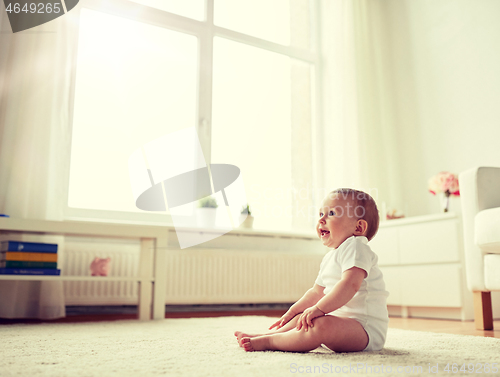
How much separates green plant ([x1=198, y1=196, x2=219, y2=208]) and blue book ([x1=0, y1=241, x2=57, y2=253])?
1.15 meters

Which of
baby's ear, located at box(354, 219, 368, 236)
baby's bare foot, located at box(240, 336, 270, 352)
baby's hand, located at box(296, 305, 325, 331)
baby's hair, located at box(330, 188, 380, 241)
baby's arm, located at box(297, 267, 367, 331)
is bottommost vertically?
baby's bare foot, located at box(240, 336, 270, 352)

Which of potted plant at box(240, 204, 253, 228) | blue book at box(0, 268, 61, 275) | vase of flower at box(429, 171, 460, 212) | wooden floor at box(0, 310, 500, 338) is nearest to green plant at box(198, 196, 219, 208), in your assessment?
potted plant at box(240, 204, 253, 228)

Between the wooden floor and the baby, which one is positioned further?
the wooden floor

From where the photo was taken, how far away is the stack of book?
2.01m

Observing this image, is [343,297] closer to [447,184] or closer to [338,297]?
[338,297]

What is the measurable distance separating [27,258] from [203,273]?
119 cm

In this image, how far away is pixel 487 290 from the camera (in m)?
1.84

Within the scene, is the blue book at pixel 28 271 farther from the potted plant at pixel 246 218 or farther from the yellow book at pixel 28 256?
the potted plant at pixel 246 218

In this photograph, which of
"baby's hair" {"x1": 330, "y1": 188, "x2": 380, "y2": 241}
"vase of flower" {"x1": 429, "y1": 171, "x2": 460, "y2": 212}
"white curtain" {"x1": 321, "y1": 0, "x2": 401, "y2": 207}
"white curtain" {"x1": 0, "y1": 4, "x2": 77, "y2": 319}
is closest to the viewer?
"baby's hair" {"x1": 330, "y1": 188, "x2": 380, "y2": 241}

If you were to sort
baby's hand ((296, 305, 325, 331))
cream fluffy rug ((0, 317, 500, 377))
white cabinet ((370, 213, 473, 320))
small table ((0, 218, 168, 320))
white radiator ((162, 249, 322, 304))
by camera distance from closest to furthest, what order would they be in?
cream fluffy rug ((0, 317, 500, 377)) < baby's hand ((296, 305, 325, 331)) < small table ((0, 218, 168, 320)) < white cabinet ((370, 213, 473, 320)) < white radiator ((162, 249, 322, 304))

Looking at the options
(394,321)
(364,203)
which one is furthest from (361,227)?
(394,321)

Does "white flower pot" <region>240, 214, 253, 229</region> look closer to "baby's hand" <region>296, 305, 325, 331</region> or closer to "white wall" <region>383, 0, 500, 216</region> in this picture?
"white wall" <region>383, 0, 500, 216</region>

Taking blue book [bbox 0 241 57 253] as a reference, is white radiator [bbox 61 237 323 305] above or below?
below

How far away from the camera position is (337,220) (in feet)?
3.63
